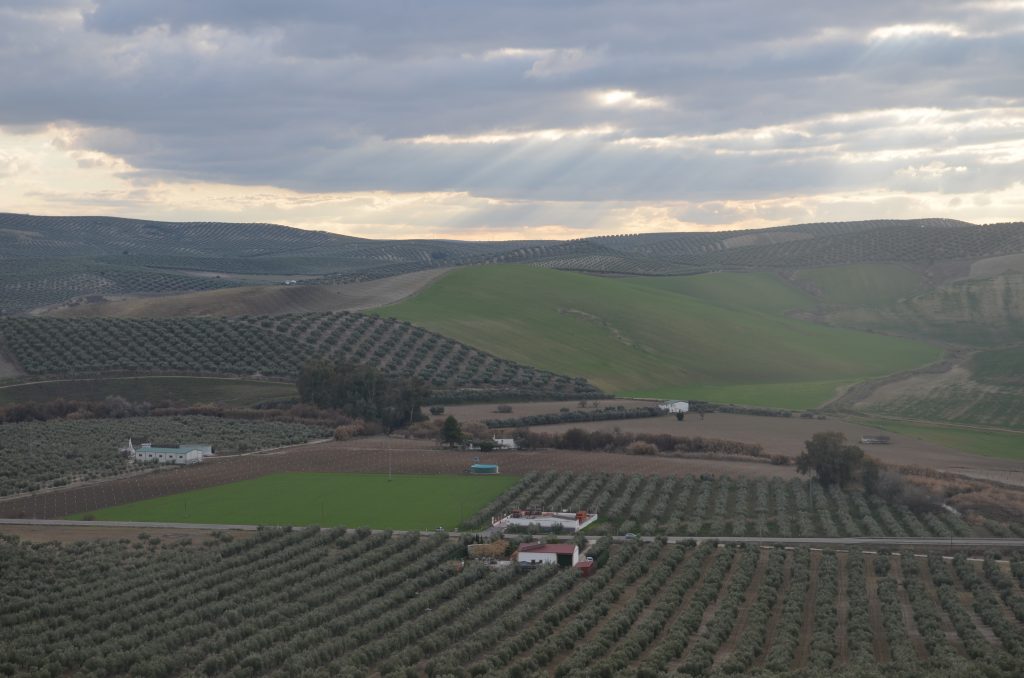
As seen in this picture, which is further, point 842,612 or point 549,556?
point 549,556

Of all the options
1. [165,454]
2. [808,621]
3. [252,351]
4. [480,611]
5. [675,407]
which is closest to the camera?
[480,611]

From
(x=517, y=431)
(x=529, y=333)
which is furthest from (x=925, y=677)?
(x=529, y=333)

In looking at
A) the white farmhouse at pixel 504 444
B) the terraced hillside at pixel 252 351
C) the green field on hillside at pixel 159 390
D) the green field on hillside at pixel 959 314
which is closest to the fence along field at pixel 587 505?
the white farmhouse at pixel 504 444

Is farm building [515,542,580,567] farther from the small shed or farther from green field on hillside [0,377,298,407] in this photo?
green field on hillside [0,377,298,407]

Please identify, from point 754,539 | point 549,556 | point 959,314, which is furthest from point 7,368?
point 959,314

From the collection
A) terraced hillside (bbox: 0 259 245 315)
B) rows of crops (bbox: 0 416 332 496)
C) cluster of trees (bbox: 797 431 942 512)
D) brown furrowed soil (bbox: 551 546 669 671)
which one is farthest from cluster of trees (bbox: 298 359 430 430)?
terraced hillside (bbox: 0 259 245 315)

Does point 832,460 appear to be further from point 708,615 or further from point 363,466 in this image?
point 708,615
